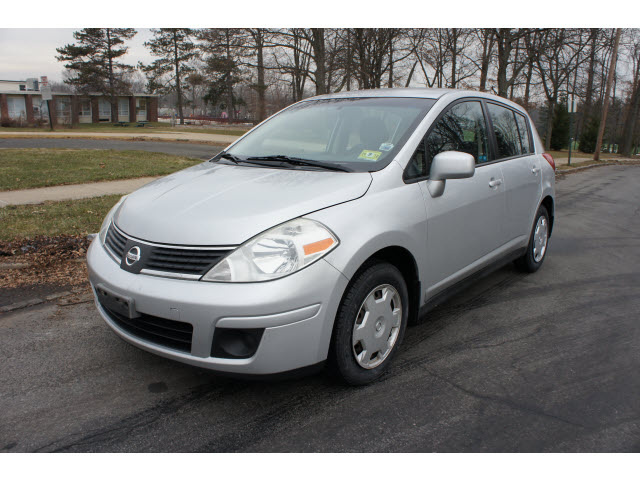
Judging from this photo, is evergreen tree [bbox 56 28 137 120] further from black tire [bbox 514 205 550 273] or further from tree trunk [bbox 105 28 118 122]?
black tire [bbox 514 205 550 273]

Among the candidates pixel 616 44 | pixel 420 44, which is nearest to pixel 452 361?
pixel 616 44

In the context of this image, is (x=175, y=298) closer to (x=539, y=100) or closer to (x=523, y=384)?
(x=523, y=384)

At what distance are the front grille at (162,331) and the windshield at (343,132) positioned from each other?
1423 millimetres

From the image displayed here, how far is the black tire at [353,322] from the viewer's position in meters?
2.70

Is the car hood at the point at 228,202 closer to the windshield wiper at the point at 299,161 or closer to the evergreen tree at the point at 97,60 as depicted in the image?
the windshield wiper at the point at 299,161

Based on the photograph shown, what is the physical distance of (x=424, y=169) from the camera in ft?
11.1

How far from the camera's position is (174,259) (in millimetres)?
2570

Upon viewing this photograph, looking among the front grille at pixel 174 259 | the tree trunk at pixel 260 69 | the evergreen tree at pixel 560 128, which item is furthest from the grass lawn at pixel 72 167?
the evergreen tree at pixel 560 128

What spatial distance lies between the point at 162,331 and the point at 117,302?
31 cm

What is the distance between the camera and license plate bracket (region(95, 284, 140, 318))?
2609 mm

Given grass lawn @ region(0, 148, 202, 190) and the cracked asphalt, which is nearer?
the cracked asphalt

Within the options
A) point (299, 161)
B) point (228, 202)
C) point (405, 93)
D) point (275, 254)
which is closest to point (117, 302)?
point (228, 202)

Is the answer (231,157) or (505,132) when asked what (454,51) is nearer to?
(505,132)

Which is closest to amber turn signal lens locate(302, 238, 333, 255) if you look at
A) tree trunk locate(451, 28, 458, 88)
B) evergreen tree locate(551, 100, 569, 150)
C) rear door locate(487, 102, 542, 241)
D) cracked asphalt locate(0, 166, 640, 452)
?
cracked asphalt locate(0, 166, 640, 452)
